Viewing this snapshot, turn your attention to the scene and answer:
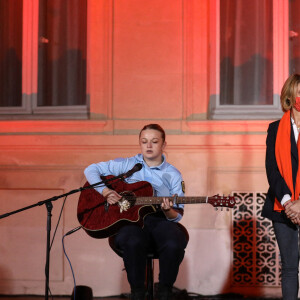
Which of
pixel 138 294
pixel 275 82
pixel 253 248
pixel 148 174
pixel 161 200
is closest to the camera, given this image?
pixel 138 294

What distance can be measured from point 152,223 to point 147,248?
8.8 inches

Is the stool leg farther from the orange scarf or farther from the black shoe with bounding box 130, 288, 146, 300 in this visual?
the orange scarf

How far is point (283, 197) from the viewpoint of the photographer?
3367 mm

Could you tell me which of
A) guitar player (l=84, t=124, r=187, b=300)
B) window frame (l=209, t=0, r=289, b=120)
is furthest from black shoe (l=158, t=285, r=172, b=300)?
window frame (l=209, t=0, r=289, b=120)

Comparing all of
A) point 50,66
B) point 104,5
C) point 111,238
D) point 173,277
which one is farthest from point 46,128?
point 173,277

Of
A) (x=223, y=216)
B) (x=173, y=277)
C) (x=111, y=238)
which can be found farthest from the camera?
(x=223, y=216)

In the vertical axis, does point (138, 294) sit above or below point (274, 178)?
below

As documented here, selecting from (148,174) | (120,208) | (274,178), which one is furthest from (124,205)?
(274,178)

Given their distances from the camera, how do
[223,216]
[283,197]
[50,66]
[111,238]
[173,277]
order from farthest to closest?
[50,66]
[223,216]
[111,238]
[173,277]
[283,197]

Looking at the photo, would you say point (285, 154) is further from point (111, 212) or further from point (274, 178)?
point (111, 212)

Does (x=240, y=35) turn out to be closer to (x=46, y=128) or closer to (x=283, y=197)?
(x=46, y=128)

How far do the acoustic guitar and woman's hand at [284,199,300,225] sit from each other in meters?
0.64

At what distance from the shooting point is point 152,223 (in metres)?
3.86

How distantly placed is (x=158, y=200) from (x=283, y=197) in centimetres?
81
